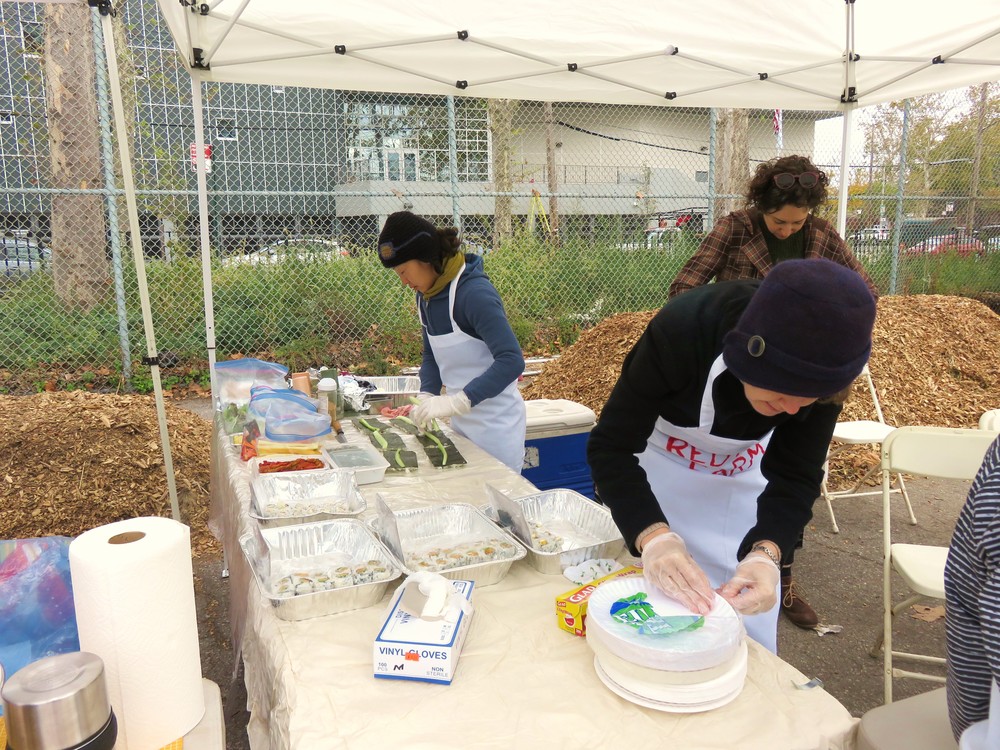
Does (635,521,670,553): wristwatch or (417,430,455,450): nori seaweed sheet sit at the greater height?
(635,521,670,553): wristwatch

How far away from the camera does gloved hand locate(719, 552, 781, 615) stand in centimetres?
128

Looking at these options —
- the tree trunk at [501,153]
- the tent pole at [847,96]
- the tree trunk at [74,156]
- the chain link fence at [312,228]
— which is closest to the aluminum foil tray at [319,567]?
the tent pole at [847,96]

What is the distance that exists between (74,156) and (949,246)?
11.4 metres

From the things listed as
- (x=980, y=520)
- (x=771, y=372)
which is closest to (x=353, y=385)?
(x=771, y=372)

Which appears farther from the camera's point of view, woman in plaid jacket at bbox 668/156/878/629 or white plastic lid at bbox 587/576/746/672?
woman in plaid jacket at bbox 668/156/878/629

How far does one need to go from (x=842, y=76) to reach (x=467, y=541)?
345 centimetres

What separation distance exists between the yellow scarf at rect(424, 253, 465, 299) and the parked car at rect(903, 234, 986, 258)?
29.7 feet

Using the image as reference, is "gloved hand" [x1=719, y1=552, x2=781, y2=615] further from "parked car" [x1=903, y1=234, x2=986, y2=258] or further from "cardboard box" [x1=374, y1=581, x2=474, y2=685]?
"parked car" [x1=903, y1=234, x2=986, y2=258]

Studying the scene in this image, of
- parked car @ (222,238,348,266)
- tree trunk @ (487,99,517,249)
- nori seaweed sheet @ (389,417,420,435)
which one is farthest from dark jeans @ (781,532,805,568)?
tree trunk @ (487,99,517,249)

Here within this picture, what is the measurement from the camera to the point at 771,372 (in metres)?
1.14

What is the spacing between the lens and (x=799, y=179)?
105 inches

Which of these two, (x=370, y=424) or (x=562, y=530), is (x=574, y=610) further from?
(x=370, y=424)

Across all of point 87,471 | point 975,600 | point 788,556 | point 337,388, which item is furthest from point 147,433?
point 975,600

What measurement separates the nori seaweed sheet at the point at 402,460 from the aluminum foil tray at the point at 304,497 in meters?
0.22
